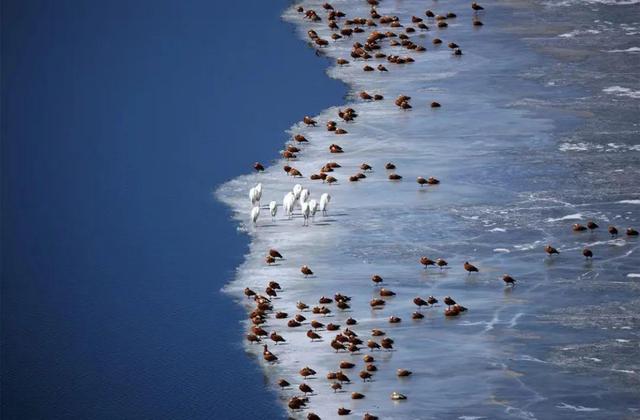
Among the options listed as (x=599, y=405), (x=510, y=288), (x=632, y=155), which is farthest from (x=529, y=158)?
(x=599, y=405)

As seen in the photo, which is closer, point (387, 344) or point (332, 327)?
point (387, 344)

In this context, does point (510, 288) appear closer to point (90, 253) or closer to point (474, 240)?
point (474, 240)

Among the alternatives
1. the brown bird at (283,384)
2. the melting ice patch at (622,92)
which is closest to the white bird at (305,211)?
the brown bird at (283,384)

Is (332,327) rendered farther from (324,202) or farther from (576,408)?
(324,202)

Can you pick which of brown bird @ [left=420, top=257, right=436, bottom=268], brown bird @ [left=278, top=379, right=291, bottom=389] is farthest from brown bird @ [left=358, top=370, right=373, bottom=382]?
brown bird @ [left=420, top=257, right=436, bottom=268]

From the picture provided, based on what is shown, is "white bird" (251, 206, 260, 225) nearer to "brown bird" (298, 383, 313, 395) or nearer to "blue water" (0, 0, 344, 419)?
"blue water" (0, 0, 344, 419)

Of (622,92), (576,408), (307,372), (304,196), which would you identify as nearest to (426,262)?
(304,196)
